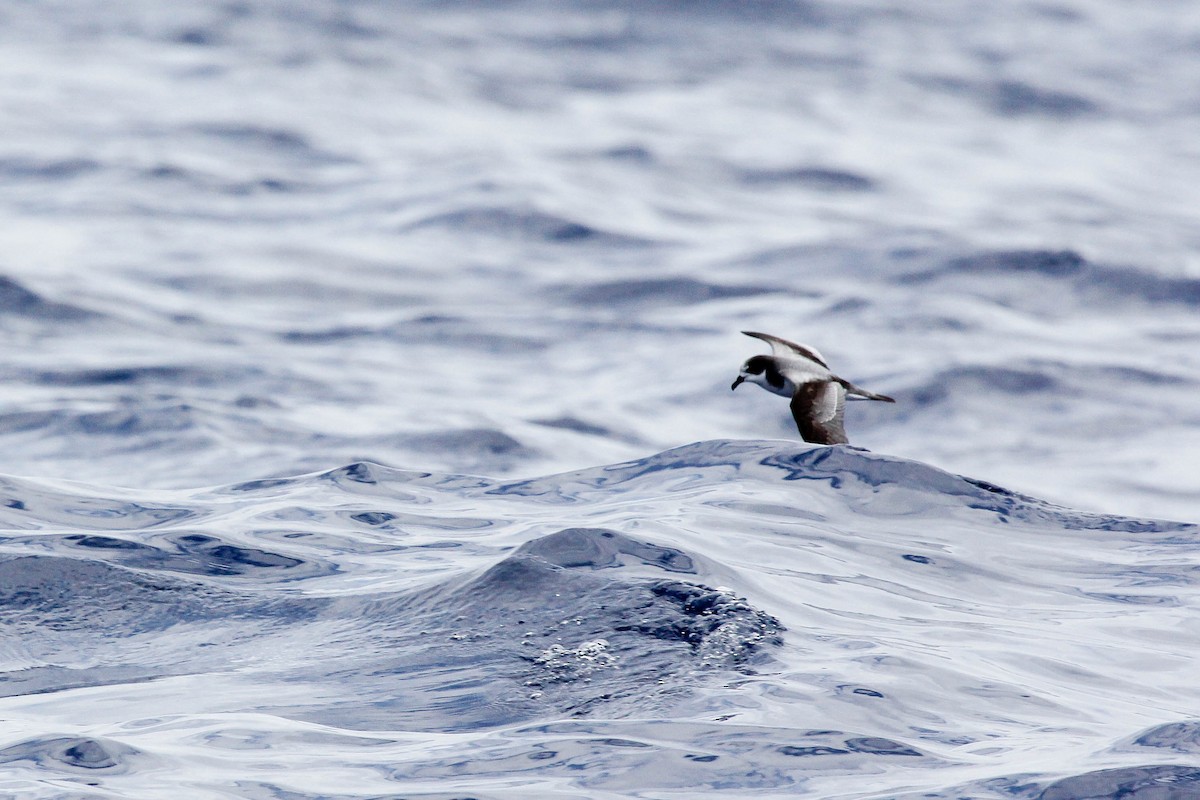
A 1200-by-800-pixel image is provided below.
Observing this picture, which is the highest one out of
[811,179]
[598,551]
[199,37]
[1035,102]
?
[1035,102]

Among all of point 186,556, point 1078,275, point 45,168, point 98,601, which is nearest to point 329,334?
point 45,168

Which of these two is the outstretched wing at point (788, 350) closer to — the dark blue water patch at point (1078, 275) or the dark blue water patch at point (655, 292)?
the dark blue water patch at point (655, 292)


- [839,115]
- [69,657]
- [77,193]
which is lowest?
[69,657]

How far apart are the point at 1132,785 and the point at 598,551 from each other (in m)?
2.33

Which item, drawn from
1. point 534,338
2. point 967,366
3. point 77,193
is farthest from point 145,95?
point 967,366

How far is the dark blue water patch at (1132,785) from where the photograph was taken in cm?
451

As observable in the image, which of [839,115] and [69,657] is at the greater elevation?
[839,115]

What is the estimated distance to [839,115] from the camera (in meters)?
24.8

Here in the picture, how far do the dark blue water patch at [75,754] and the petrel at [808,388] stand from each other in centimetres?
349

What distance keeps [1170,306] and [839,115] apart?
10.0m

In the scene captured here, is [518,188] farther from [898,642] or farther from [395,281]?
[898,642]

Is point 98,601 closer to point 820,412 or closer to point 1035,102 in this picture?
point 820,412

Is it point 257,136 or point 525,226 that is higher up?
point 257,136

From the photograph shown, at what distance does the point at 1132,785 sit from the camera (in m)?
4.55
